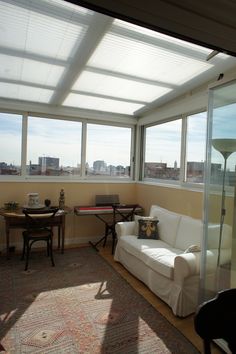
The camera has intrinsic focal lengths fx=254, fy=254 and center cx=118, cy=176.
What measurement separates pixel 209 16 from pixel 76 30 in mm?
1340

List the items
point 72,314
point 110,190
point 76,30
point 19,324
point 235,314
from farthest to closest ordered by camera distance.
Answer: point 110,190
point 72,314
point 19,324
point 76,30
point 235,314

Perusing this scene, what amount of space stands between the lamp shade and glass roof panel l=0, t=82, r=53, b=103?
2429 millimetres

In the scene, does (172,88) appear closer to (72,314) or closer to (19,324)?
(72,314)

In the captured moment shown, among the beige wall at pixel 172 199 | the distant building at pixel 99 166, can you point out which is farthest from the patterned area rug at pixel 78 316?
the distant building at pixel 99 166

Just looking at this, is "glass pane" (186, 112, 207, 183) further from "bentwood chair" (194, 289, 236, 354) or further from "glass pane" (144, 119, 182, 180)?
"bentwood chair" (194, 289, 236, 354)

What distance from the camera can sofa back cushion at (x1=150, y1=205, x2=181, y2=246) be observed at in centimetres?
336

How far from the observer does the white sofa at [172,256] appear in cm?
230

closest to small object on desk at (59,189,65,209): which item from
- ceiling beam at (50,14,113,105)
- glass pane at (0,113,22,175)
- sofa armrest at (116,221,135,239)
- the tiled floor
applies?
glass pane at (0,113,22,175)

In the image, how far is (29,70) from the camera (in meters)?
2.83

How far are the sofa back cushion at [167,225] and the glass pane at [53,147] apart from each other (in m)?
1.87

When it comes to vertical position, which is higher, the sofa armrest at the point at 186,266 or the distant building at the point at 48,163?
the distant building at the point at 48,163

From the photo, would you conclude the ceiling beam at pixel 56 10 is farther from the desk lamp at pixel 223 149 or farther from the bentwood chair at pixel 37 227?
the bentwood chair at pixel 37 227

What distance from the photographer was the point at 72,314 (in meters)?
2.42

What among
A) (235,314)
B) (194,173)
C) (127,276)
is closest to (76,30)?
(235,314)
